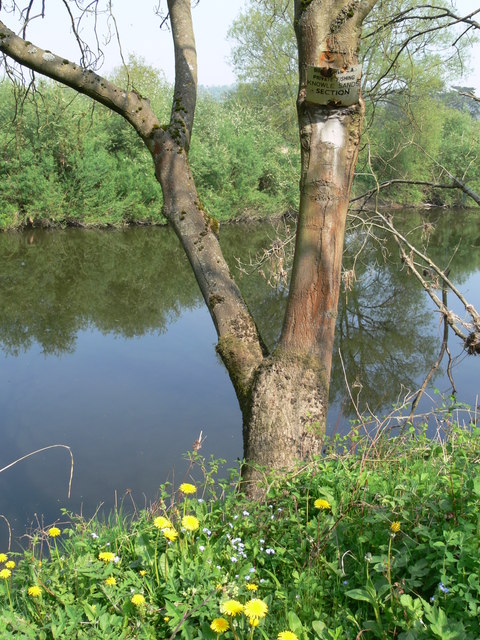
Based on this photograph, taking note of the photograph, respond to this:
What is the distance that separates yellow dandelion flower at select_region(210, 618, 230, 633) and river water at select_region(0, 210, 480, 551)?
1.77 m

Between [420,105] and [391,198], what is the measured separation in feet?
15.7

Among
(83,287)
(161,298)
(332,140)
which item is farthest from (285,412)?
(83,287)

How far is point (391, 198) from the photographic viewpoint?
94.3 feet

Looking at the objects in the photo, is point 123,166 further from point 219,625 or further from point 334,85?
point 219,625

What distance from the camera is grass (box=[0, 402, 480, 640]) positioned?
71.1 inches

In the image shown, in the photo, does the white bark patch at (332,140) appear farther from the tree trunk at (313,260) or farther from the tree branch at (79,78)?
the tree branch at (79,78)

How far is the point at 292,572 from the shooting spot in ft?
6.95

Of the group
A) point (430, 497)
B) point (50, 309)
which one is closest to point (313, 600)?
point (430, 497)

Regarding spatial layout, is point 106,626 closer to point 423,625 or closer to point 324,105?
point 423,625

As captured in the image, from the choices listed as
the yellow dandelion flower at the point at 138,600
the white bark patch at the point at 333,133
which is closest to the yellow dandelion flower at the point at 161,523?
the yellow dandelion flower at the point at 138,600

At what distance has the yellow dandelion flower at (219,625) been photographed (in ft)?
5.56

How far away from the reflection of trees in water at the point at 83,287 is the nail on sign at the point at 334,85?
8535 millimetres

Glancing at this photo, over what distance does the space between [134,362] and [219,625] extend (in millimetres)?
8821

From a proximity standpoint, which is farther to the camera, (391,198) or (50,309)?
(391,198)
